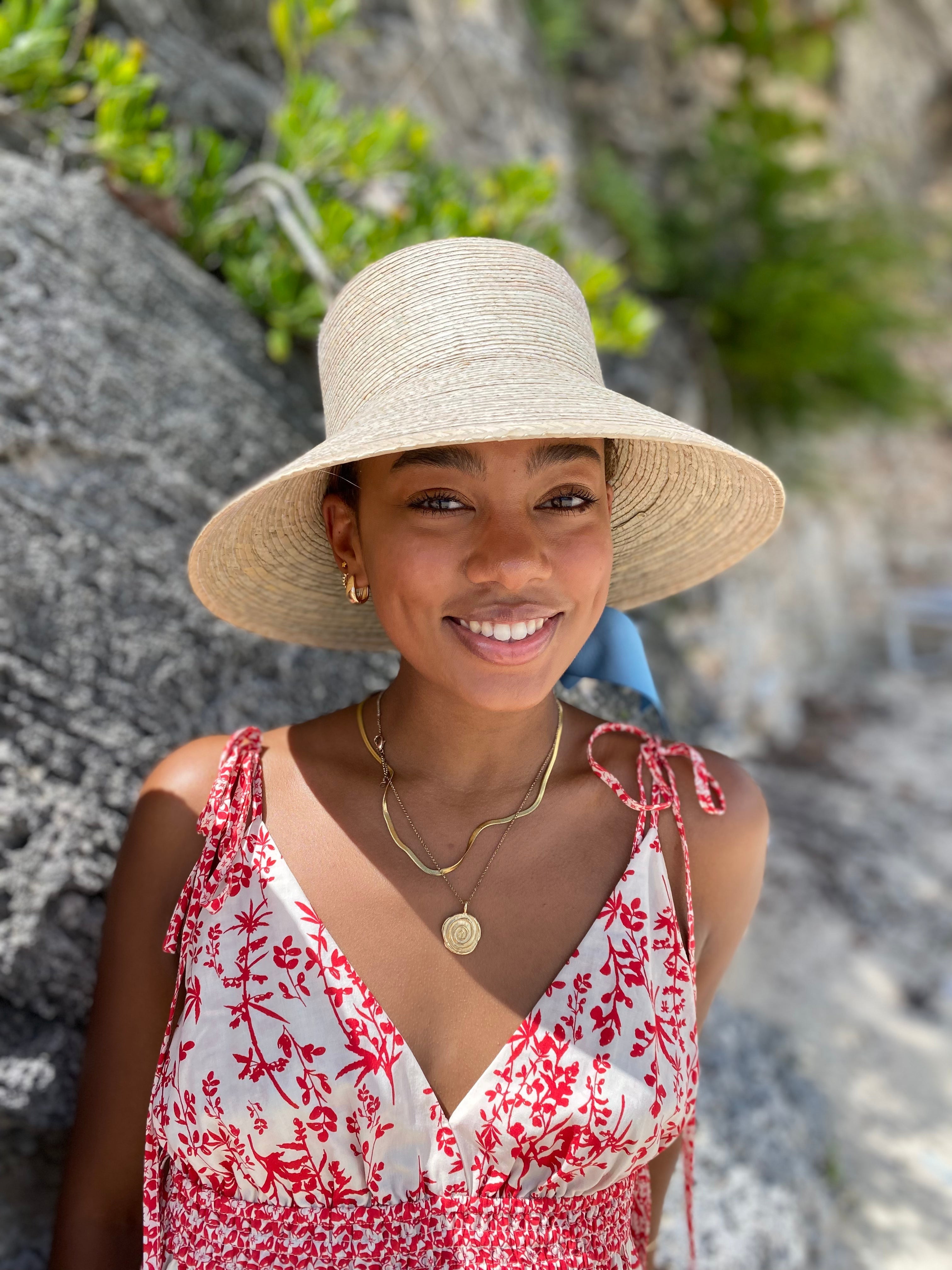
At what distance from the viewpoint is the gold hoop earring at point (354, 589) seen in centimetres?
167

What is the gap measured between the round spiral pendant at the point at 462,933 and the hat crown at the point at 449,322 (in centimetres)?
81

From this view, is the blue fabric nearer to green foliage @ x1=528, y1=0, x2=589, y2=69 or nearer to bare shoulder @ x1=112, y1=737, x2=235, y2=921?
bare shoulder @ x1=112, y1=737, x2=235, y2=921

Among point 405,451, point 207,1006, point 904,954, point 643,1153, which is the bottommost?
point 904,954

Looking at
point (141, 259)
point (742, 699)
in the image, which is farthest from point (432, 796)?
point (742, 699)

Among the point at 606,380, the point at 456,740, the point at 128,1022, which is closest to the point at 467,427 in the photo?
the point at 456,740

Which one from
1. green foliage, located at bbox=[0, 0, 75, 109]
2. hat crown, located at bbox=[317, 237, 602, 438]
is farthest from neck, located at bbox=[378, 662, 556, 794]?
green foliage, located at bbox=[0, 0, 75, 109]

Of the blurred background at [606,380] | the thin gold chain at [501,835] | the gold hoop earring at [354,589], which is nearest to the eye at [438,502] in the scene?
the gold hoop earring at [354,589]

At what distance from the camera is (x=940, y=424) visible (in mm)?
8852

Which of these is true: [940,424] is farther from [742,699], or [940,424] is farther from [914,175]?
[742,699]

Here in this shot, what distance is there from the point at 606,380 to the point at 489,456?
342cm

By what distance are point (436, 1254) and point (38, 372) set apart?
6.22 feet

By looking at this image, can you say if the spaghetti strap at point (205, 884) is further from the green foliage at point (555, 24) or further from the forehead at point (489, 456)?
the green foliage at point (555, 24)

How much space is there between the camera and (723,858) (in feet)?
5.68

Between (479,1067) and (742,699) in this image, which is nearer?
(479,1067)
